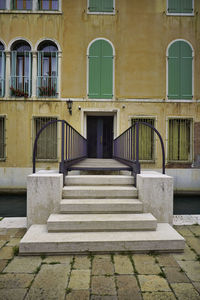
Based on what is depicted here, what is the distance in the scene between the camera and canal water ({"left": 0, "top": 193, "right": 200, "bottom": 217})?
249 inches

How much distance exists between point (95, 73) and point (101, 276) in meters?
8.64

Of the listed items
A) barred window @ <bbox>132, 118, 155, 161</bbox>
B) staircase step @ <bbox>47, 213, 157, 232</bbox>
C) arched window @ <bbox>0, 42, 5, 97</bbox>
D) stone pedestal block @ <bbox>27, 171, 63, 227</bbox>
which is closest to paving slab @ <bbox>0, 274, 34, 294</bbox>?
staircase step @ <bbox>47, 213, 157, 232</bbox>

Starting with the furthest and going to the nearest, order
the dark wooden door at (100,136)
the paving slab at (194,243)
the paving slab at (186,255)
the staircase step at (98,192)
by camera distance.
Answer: the dark wooden door at (100,136), the staircase step at (98,192), the paving slab at (194,243), the paving slab at (186,255)

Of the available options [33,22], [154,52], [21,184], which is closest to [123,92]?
[154,52]

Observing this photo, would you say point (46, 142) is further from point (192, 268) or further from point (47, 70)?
point (192, 268)

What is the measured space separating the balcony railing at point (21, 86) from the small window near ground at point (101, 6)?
4.49 metres

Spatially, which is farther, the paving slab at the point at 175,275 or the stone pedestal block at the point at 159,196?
the stone pedestal block at the point at 159,196

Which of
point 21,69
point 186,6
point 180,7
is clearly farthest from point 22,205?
point 186,6

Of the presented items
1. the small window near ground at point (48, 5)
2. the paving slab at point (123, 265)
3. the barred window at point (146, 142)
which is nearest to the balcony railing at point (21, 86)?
the small window near ground at point (48, 5)

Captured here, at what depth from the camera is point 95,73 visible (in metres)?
9.19

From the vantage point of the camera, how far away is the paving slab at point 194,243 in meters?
2.78

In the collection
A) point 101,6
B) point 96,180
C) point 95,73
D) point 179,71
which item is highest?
point 101,6

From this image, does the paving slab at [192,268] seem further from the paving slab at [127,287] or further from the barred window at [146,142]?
the barred window at [146,142]

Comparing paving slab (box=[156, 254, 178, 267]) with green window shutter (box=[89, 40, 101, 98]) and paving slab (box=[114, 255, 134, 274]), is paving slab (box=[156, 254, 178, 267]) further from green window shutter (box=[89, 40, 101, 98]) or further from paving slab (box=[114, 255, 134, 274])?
green window shutter (box=[89, 40, 101, 98])
